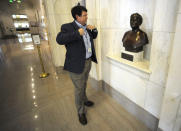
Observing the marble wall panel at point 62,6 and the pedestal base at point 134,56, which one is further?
the marble wall panel at point 62,6

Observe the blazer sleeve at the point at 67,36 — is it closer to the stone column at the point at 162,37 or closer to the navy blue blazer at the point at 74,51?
the navy blue blazer at the point at 74,51

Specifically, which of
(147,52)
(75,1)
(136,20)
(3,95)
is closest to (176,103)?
(147,52)

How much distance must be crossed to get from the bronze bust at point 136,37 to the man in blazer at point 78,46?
564mm

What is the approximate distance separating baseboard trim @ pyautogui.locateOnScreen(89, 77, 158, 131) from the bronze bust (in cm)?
90

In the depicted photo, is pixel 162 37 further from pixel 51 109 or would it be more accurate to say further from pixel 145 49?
pixel 51 109

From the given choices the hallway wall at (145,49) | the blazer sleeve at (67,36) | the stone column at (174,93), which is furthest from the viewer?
the blazer sleeve at (67,36)

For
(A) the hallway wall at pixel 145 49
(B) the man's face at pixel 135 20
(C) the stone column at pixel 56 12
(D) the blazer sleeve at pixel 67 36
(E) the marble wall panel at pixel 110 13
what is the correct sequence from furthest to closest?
(C) the stone column at pixel 56 12
(E) the marble wall panel at pixel 110 13
(B) the man's face at pixel 135 20
(D) the blazer sleeve at pixel 67 36
(A) the hallway wall at pixel 145 49

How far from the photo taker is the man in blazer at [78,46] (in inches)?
52.8

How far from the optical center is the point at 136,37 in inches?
63.9

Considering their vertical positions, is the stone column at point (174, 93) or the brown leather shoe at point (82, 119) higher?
the stone column at point (174, 93)

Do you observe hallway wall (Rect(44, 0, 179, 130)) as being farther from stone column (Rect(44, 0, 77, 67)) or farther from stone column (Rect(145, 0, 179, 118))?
stone column (Rect(44, 0, 77, 67))

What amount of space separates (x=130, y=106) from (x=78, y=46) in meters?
1.34

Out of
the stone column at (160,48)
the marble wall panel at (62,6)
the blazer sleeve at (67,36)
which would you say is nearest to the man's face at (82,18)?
the blazer sleeve at (67,36)

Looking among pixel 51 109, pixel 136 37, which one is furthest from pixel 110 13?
pixel 51 109
